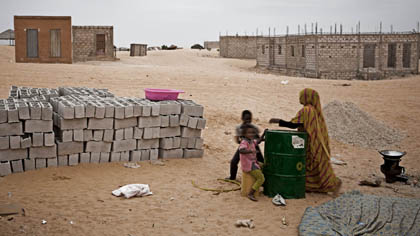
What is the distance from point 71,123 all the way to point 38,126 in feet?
1.67

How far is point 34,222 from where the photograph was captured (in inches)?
202

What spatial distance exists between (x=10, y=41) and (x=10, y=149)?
4393cm

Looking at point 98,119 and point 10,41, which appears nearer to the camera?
point 98,119

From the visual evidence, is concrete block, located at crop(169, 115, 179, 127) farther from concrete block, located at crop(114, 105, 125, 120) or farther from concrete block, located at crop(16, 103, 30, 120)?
concrete block, located at crop(16, 103, 30, 120)

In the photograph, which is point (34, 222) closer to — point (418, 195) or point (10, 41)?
point (418, 195)

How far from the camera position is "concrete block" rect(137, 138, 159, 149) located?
25.2 feet

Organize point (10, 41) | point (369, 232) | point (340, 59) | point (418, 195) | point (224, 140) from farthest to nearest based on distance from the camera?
point (10, 41)
point (340, 59)
point (224, 140)
point (418, 195)
point (369, 232)

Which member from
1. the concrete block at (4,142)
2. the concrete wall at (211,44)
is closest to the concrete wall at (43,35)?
the concrete block at (4,142)

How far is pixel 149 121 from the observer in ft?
25.0

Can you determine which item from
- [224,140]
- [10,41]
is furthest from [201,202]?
[10,41]

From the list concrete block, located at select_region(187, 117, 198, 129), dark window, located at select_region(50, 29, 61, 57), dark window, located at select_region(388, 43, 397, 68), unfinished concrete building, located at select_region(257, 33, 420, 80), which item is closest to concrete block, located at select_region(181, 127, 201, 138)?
concrete block, located at select_region(187, 117, 198, 129)

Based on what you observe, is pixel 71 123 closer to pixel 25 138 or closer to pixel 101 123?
pixel 101 123

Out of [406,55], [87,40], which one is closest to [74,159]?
[87,40]

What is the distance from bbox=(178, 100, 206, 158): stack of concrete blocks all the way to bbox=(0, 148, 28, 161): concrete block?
2.60 metres
